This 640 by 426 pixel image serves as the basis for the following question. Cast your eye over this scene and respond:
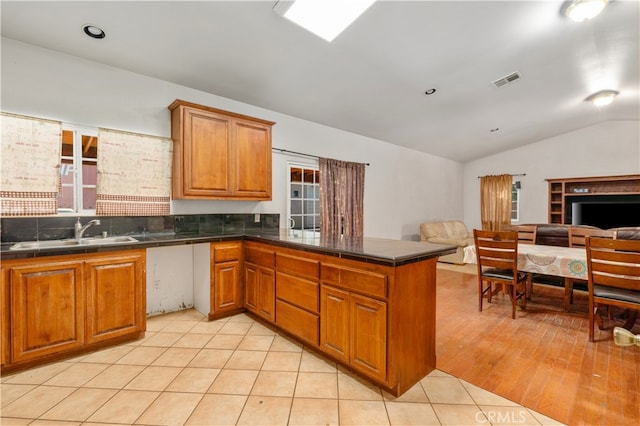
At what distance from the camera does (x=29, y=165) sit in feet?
7.73

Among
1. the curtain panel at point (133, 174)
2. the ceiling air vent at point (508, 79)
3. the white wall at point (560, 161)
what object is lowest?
the curtain panel at point (133, 174)

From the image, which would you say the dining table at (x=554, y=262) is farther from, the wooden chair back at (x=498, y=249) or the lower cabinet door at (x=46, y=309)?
the lower cabinet door at (x=46, y=309)

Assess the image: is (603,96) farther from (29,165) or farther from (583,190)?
(29,165)

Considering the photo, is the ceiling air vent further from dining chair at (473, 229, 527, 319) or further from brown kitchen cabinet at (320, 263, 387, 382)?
brown kitchen cabinet at (320, 263, 387, 382)

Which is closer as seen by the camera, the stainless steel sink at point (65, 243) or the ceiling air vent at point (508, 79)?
the stainless steel sink at point (65, 243)

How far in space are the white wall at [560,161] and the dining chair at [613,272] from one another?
17.2 ft

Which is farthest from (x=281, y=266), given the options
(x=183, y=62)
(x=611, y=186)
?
(x=611, y=186)

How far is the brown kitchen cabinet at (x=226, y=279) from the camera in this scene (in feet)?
9.33

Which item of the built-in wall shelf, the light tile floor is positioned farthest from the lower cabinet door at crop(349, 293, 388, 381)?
the built-in wall shelf

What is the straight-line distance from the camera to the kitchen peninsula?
172 cm

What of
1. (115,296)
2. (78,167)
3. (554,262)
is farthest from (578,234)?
(78,167)

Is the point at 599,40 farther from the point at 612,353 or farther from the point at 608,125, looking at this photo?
the point at 608,125

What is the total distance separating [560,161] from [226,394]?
824 centimetres

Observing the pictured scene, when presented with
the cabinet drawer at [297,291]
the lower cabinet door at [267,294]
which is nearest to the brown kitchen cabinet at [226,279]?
the lower cabinet door at [267,294]
